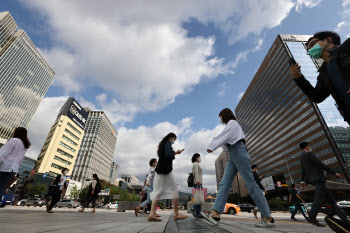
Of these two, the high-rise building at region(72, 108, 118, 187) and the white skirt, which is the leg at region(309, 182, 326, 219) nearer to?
the white skirt

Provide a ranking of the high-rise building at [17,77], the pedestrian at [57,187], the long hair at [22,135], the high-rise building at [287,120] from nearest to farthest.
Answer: the long hair at [22,135]
the pedestrian at [57,187]
the high-rise building at [287,120]
the high-rise building at [17,77]

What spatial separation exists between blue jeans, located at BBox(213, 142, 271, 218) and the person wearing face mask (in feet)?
4.52

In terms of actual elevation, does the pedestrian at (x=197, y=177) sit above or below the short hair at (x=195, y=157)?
below

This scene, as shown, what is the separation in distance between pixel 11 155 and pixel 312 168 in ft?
21.5

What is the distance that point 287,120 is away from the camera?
224 feet

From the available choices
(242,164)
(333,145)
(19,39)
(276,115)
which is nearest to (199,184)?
(242,164)

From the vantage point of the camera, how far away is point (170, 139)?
4.18 meters

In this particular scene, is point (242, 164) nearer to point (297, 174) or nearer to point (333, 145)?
point (333, 145)

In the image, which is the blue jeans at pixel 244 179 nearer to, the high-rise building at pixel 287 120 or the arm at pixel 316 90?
the arm at pixel 316 90

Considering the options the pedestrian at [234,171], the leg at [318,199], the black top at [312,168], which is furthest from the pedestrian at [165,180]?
the black top at [312,168]

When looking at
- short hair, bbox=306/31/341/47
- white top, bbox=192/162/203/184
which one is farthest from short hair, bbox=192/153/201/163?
short hair, bbox=306/31/341/47

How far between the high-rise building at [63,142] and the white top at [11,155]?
224 ft

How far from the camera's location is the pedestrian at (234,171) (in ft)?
9.27

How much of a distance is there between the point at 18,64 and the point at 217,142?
11910 centimetres
